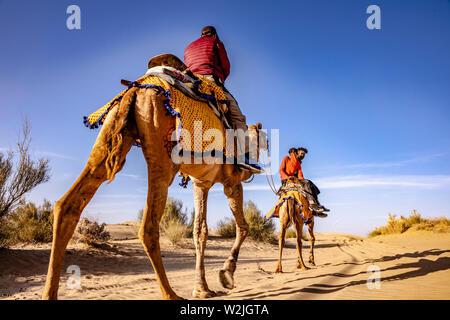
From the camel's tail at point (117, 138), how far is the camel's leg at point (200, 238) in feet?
5.73

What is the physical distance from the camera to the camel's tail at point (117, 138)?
107 inches

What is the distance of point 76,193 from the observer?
103 inches

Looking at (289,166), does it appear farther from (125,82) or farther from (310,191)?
(125,82)

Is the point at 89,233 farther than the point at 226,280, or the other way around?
the point at 89,233

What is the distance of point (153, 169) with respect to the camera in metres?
2.91

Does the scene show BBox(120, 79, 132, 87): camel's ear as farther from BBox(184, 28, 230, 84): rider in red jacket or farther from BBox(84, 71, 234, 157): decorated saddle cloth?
BBox(184, 28, 230, 84): rider in red jacket

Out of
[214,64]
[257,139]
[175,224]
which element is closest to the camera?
[214,64]

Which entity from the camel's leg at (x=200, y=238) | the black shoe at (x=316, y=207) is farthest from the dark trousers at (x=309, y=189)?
the camel's leg at (x=200, y=238)

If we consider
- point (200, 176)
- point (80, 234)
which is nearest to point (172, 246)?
point (80, 234)

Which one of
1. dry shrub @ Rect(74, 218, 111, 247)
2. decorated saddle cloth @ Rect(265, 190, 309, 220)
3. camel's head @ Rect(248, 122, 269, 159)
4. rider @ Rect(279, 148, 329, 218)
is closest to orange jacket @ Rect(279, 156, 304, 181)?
rider @ Rect(279, 148, 329, 218)

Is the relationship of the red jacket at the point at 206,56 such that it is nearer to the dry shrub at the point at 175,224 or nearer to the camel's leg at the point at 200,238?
the camel's leg at the point at 200,238

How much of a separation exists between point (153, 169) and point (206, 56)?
2.27 metres

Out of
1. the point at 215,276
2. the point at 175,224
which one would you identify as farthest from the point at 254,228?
the point at 215,276

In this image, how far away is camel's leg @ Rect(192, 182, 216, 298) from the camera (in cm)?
380
